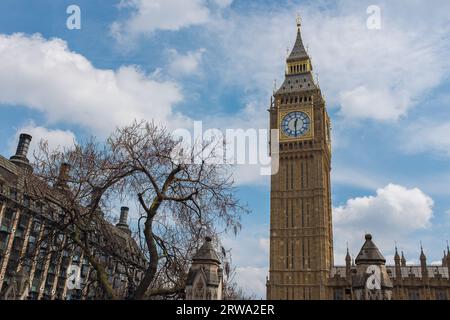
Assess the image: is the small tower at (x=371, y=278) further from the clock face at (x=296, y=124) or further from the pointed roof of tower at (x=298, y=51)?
the pointed roof of tower at (x=298, y=51)

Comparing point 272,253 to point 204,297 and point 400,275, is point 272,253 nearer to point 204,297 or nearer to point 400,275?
point 400,275

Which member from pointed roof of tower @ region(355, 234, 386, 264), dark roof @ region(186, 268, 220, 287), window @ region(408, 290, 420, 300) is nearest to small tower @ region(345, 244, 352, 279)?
window @ region(408, 290, 420, 300)

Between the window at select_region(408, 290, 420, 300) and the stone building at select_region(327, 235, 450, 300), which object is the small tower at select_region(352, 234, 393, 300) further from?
the window at select_region(408, 290, 420, 300)

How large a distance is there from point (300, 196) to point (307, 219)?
13.9 feet

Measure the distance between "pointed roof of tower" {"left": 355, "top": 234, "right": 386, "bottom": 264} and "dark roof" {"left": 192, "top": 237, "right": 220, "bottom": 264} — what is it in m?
4.12

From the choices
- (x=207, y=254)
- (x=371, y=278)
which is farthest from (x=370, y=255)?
(x=207, y=254)

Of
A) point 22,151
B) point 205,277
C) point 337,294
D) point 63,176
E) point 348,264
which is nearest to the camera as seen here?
point 205,277

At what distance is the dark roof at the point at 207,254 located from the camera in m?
12.6

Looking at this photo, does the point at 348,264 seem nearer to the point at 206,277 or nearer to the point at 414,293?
the point at 414,293

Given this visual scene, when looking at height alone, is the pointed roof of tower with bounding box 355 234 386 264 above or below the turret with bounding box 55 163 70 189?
below

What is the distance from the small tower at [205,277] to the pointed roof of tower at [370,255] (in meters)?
4.09

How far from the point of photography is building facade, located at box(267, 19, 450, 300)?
6894cm

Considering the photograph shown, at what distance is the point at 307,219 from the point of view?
247 feet

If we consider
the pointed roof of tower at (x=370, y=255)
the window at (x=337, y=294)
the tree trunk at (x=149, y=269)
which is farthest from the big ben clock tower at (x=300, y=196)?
the tree trunk at (x=149, y=269)
